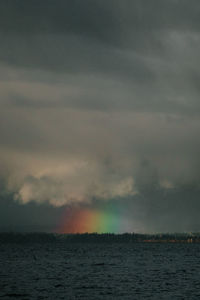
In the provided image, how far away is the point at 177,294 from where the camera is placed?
6512 cm

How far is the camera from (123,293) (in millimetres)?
65438

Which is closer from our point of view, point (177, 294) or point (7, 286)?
point (177, 294)

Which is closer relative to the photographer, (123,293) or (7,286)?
(123,293)

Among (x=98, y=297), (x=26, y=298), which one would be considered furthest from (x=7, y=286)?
(x=98, y=297)

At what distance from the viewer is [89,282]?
80000 millimetres

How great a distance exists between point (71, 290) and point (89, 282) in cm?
1243

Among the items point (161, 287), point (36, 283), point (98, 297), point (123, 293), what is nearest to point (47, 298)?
point (98, 297)

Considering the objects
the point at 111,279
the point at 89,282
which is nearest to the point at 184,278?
the point at 111,279

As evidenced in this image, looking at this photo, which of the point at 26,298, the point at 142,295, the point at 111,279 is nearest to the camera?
the point at 26,298

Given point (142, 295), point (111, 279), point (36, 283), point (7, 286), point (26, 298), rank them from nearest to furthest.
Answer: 1. point (26, 298)
2. point (142, 295)
3. point (7, 286)
4. point (36, 283)
5. point (111, 279)

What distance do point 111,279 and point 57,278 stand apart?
11.3m

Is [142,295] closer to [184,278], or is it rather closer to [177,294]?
[177,294]

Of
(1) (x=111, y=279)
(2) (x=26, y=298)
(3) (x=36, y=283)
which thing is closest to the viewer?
(2) (x=26, y=298)

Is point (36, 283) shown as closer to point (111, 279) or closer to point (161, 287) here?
point (111, 279)
